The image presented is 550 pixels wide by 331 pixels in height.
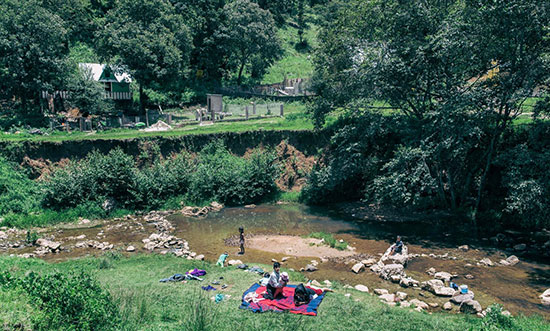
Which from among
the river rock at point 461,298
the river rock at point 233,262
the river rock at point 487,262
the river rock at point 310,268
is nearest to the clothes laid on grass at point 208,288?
the river rock at point 233,262

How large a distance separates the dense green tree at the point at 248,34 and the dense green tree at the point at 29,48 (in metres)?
21.1

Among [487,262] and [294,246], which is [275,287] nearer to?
[294,246]

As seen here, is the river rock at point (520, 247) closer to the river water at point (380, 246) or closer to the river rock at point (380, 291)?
the river water at point (380, 246)

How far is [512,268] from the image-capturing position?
60.3 ft

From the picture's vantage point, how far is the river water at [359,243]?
16297 millimetres

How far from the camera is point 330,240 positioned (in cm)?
2198

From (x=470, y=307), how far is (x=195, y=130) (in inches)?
1048

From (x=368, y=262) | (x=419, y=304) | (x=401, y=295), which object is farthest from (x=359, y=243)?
(x=419, y=304)

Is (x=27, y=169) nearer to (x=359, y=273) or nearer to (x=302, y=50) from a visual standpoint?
(x=359, y=273)

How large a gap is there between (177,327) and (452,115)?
18.2m

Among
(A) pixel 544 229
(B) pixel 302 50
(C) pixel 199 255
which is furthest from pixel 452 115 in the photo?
(B) pixel 302 50

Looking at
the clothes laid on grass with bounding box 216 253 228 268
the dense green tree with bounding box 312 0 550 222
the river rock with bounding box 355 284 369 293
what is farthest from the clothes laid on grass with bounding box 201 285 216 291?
the dense green tree with bounding box 312 0 550 222

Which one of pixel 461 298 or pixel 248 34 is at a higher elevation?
pixel 248 34

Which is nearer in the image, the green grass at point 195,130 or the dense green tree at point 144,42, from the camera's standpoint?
the green grass at point 195,130
